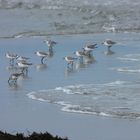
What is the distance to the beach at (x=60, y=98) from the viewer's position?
10492mm

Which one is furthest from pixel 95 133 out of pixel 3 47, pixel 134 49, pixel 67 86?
pixel 3 47

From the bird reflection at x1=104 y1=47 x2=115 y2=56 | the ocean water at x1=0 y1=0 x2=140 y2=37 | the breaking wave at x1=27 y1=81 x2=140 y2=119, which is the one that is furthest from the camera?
the ocean water at x1=0 y1=0 x2=140 y2=37

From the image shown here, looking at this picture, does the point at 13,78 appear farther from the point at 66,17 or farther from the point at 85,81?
the point at 66,17

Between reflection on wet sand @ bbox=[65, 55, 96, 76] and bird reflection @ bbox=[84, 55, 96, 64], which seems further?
bird reflection @ bbox=[84, 55, 96, 64]

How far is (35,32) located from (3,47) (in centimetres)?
537

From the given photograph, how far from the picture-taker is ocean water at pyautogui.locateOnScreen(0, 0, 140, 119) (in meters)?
12.9

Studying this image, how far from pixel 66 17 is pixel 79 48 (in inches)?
521

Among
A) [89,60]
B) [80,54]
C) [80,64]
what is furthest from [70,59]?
[80,54]

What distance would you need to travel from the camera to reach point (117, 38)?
2538cm

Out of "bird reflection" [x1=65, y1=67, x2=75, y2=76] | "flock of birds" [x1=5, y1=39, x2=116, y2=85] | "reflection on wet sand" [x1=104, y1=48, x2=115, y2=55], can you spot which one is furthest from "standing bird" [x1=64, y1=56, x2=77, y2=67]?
"reflection on wet sand" [x1=104, y1=48, x2=115, y2=55]

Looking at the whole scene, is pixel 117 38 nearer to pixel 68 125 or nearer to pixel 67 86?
pixel 67 86

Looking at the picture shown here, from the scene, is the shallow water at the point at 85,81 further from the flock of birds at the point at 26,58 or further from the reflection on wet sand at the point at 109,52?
the flock of birds at the point at 26,58

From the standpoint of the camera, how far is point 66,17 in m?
35.0

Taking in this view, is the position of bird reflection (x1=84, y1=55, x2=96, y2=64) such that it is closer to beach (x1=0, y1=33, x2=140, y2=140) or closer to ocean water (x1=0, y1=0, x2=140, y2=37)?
beach (x1=0, y1=33, x2=140, y2=140)
